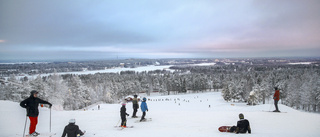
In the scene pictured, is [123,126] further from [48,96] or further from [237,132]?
[48,96]

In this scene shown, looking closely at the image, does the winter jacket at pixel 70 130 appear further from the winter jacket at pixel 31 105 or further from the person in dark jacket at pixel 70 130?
the winter jacket at pixel 31 105

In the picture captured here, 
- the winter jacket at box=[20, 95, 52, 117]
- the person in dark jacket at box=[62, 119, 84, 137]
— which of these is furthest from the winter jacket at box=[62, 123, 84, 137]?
the winter jacket at box=[20, 95, 52, 117]

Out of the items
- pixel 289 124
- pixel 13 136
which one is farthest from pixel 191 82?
pixel 13 136

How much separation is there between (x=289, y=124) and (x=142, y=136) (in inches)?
351

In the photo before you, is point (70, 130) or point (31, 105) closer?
point (70, 130)

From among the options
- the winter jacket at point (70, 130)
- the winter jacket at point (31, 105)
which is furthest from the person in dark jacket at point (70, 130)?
the winter jacket at point (31, 105)

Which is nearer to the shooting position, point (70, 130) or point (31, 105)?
point (70, 130)

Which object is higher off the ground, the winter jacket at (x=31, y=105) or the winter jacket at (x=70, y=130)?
the winter jacket at (x=31, y=105)

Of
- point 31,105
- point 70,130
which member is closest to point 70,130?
point 70,130

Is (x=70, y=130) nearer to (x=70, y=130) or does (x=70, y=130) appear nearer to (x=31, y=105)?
(x=70, y=130)

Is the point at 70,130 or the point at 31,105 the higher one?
the point at 31,105

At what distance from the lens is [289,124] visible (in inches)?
384

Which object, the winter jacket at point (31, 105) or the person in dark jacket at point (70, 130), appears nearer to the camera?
the person in dark jacket at point (70, 130)

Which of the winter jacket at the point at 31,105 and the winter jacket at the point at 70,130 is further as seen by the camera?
the winter jacket at the point at 31,105
